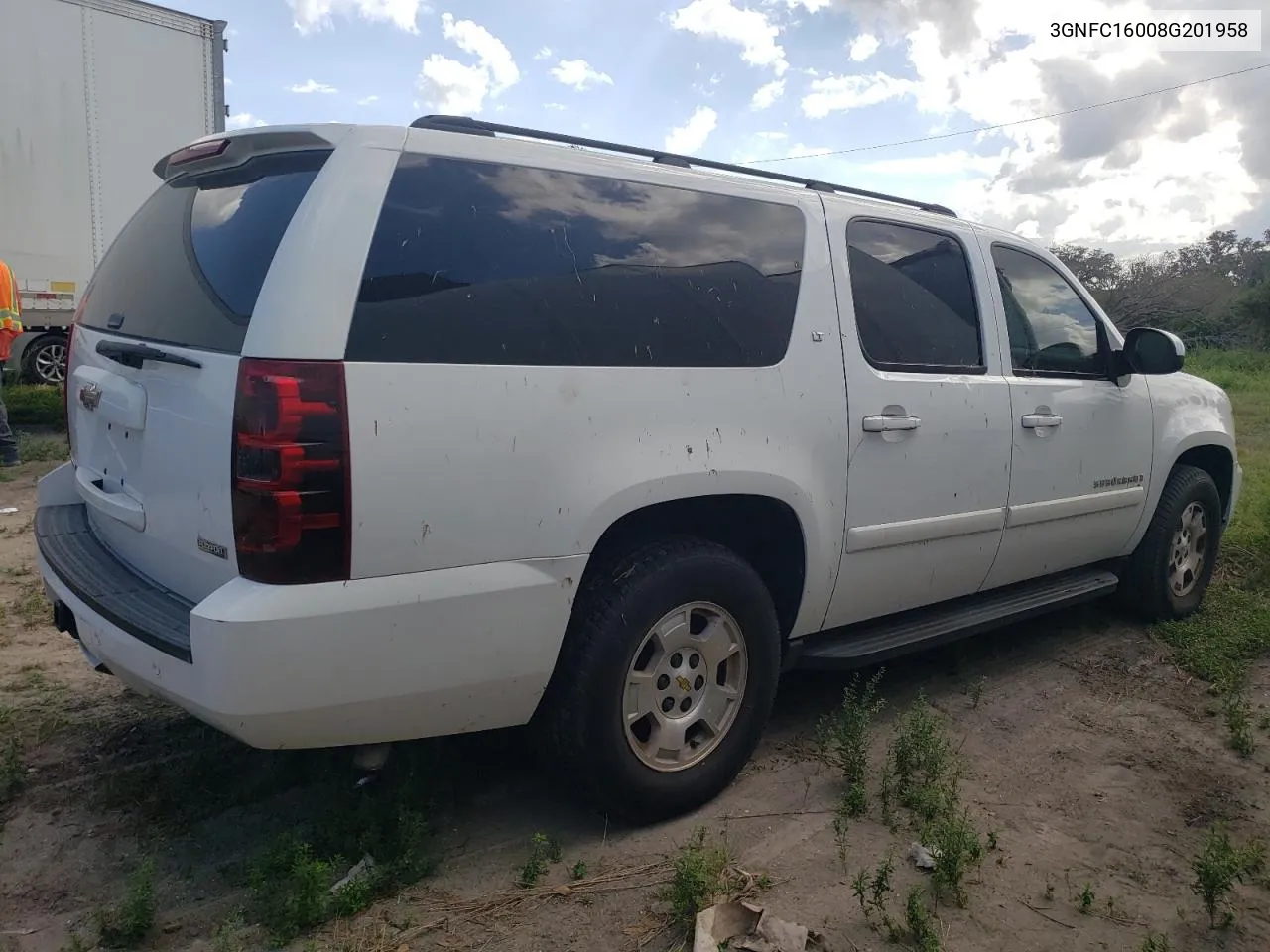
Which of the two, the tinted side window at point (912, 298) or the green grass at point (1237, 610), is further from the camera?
the green grass at point (1237, 610)

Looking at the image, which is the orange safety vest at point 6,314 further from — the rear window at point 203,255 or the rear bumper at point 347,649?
the rear bumper at point 347,649

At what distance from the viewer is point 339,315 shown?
7.81ft

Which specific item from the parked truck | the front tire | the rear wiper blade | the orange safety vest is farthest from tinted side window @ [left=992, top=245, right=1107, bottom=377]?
the front tire

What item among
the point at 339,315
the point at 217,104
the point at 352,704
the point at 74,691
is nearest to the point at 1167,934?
the point at 352,704

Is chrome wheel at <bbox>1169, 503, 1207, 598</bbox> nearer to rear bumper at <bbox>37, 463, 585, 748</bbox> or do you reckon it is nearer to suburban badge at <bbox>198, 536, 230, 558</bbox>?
rear bumper at <bbox>37, 463, 585, 748</bbox>

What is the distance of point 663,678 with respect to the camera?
300 centimetres

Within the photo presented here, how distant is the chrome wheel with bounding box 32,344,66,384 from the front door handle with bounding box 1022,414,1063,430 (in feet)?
36.8

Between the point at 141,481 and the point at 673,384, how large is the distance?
1474 millimetres

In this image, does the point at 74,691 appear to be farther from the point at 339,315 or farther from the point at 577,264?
the point at 577,264

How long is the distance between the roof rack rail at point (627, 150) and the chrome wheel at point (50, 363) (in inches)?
423

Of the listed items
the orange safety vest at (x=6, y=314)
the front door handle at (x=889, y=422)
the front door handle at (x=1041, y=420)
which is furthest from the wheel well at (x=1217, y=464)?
the orange safety vest at (x=6, y=314)

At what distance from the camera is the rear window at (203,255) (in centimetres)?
255

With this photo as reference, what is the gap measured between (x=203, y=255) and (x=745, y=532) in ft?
5.95

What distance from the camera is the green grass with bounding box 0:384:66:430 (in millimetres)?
9938
